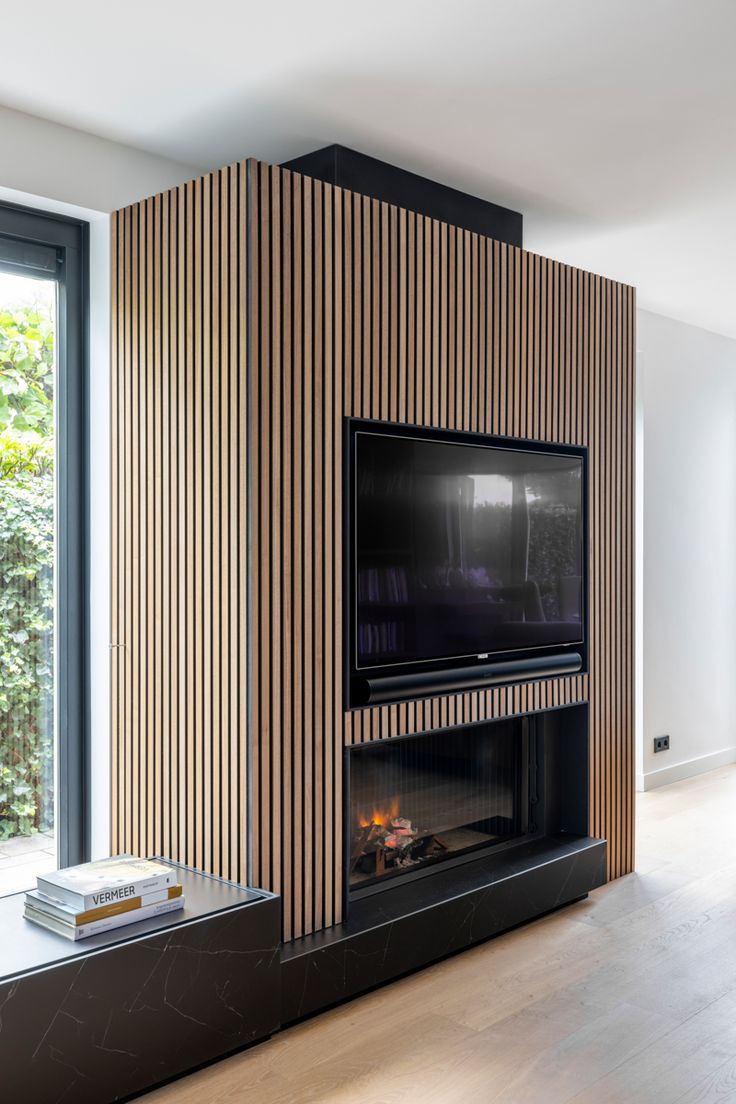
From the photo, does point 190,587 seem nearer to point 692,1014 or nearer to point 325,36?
point 325,36

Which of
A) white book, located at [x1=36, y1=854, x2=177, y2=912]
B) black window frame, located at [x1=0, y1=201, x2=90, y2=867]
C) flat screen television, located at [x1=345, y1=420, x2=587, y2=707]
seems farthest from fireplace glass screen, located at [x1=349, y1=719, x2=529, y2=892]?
black window frame, located at [x1=0, y1=201, x2=90, y2=867]

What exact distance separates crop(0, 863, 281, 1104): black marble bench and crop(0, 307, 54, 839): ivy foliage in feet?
1.91

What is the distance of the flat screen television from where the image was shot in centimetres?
303

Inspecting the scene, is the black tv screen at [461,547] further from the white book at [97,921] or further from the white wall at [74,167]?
the white wall at [74,167]

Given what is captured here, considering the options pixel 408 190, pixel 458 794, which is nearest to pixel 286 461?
pixel 408 190

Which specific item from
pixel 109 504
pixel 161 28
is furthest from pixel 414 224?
pixel 109 504

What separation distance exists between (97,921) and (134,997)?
0.20 metres

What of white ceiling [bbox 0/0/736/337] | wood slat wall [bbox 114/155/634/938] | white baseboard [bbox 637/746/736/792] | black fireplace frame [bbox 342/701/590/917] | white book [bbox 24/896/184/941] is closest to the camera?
white book [bbox 24/896/184/941]

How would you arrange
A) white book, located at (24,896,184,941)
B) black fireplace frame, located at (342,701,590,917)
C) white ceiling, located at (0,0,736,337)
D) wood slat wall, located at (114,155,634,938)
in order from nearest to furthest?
white book, located at (24,896,184,941) → white ceiling, located at (0,0,736,337) → wood slat wall, located at (114,155,634,938) → black fireplace frame, located at (342,701,590,917)

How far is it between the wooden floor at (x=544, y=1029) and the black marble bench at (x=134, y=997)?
0.10 metres

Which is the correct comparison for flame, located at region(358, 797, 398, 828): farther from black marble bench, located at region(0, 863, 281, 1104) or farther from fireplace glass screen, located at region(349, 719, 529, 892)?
black marble bench, located at region(0, 863, 281, 1104)

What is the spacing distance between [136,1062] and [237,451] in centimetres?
155

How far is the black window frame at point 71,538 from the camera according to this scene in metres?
3.25

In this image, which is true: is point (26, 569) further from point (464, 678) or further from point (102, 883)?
point (464, 678)
